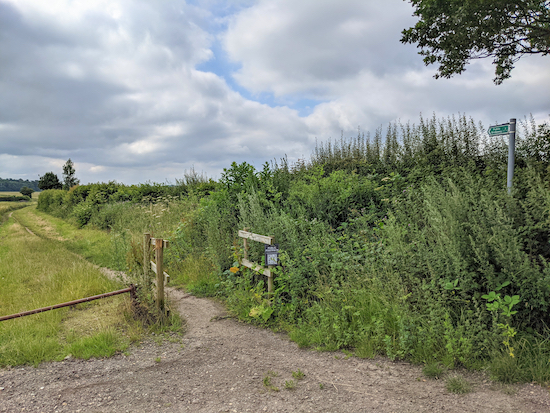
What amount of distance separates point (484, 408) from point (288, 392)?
189 centimetres

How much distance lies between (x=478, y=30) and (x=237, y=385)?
10.2m

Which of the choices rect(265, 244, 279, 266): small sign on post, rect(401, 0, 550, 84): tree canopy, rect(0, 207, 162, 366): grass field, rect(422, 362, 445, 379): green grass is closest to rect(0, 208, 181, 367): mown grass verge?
rect(0, 207, 162, 366): grass field

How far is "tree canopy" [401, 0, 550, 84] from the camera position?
27.3 ft

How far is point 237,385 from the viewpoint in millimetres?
3936

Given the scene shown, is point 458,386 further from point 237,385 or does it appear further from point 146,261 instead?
point 146,261

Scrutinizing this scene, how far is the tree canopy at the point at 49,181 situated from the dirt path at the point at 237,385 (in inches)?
2587

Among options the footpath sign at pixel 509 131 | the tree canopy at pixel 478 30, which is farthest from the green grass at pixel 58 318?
the tree canopy at pixel 478 30

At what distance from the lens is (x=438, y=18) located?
9.98m

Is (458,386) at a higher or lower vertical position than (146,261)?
lower

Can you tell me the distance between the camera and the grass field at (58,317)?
4.82 meters

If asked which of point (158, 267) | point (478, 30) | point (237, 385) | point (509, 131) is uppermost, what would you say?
point (478, 30)

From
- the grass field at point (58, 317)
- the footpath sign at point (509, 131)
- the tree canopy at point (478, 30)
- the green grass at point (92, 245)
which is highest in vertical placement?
the tree canopy at point (478, 30)

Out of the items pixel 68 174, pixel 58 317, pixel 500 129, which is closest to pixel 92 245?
pixel 58 317

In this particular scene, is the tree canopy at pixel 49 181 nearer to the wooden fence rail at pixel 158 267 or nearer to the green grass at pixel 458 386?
the wooden fence rail at pixel 158 267
